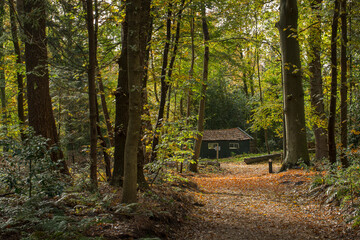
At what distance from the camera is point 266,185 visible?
10.7 m

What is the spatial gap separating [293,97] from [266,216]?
6215 millimetres

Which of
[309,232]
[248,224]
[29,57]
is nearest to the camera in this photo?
[309,232]

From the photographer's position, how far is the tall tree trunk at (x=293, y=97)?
451 inches

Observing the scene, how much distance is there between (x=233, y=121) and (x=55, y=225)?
120ft

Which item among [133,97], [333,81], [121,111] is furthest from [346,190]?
[121,111]

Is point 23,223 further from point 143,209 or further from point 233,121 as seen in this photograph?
point 233,121

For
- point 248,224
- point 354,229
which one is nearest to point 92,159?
point 248,224

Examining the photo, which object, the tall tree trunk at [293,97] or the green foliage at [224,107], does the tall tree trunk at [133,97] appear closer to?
the tall tree trunk at [293,97]

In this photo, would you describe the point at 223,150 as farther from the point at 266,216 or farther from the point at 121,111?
the point at 121,111

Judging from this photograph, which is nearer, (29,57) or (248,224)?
(248,224)

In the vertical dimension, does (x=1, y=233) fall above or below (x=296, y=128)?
below

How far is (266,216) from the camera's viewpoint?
688 centimetres

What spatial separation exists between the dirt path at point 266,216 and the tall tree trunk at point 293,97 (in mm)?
1135

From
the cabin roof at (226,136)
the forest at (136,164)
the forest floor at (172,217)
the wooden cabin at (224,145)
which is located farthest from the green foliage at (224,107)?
the forest floor at (172,217)
